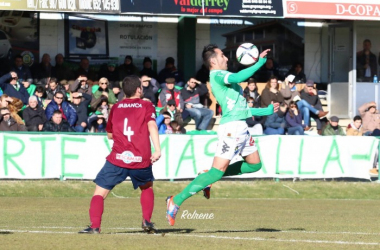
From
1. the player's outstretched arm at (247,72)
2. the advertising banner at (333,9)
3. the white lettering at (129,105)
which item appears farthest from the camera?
the advertising banner at (333,9)

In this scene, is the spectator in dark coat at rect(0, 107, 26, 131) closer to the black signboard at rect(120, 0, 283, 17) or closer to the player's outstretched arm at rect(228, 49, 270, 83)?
the black signboard at rect(120, 0, 283, 17)

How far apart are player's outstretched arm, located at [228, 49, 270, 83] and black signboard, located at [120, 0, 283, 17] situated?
553 inches

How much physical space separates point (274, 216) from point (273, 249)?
5.58m

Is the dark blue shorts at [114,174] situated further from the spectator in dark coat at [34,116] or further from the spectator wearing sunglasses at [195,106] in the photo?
the spectator wearing sunglasses at [195,106]

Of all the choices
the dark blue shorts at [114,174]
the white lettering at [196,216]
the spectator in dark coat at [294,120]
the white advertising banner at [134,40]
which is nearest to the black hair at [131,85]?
the dark blue shorts at [114,174]

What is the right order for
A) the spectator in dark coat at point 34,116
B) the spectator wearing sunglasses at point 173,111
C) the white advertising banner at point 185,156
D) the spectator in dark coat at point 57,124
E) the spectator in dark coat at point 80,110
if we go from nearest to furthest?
the white advertising banner at point 185,156
the spectator in dark coat at point 57,124
the spectator in dark coat at point 34,116
the spectator in dark coat at point 80,110
the spectator wearing sunglasses at point 173,111

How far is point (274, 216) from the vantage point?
13.9m

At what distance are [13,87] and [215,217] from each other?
10695 mm

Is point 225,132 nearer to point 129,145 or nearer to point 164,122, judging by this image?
point 129,145

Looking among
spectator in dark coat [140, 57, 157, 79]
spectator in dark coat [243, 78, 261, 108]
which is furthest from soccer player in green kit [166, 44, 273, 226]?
spectator in dark coat [140, 57, 157, 79]

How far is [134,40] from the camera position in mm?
26750

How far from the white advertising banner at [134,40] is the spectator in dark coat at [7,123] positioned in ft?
21.1

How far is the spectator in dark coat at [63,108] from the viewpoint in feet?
71.2

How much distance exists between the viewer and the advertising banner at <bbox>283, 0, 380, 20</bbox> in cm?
2491
